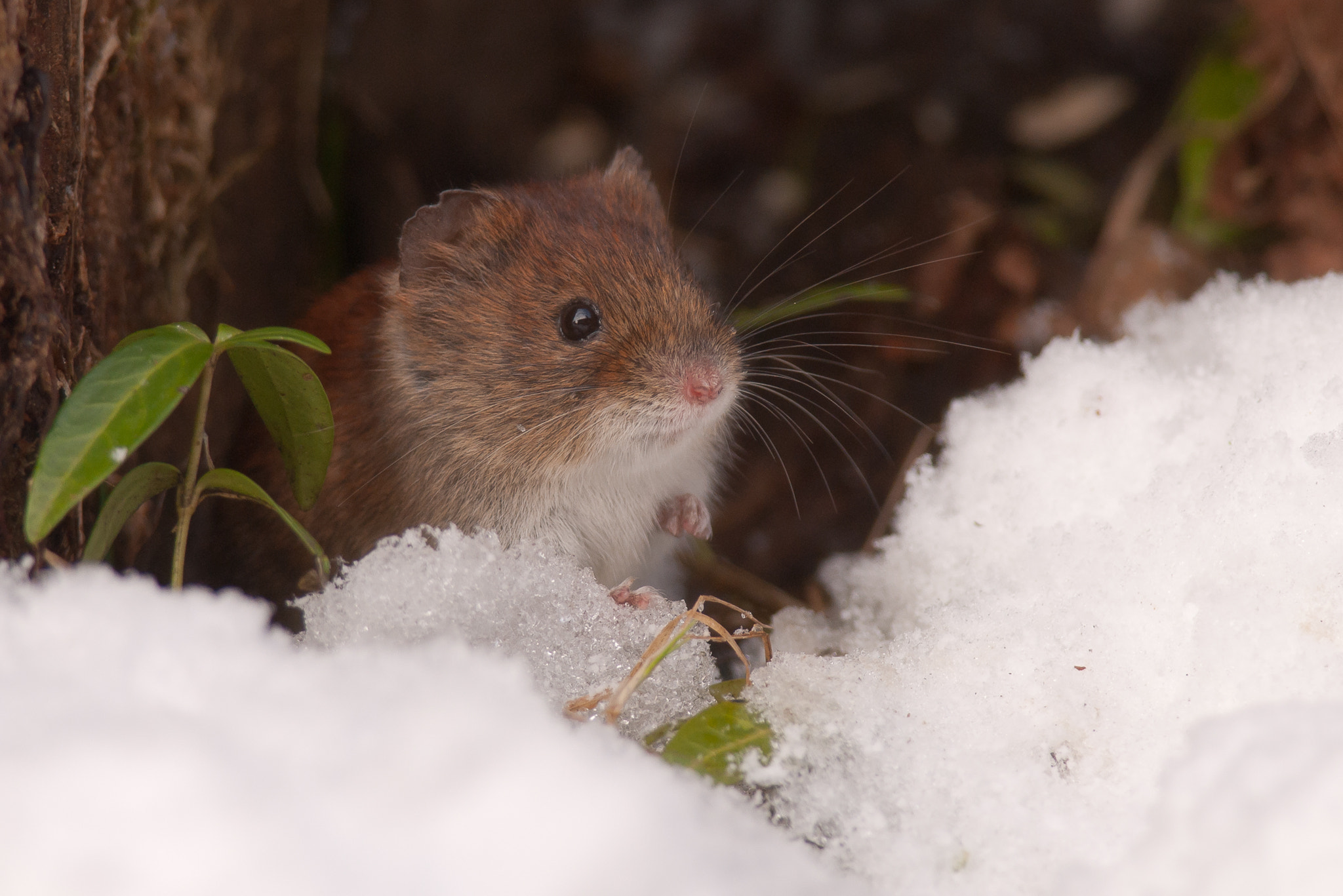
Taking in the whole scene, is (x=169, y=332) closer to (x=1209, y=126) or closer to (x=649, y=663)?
(x=649, y=663)

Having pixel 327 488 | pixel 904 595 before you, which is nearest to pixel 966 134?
pixel 904 595

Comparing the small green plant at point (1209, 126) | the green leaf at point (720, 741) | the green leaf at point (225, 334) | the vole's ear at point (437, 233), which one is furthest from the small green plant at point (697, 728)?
the small green plant at point (1209, 126)

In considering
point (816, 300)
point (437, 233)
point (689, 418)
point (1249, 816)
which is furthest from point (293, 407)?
point (1249, 816)

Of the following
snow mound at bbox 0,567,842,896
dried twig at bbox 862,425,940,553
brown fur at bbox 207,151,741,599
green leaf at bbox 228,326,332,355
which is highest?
dried twig at bbox 862,425,940,553

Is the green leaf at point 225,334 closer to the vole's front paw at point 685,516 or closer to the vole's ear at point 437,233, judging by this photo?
the vole's ear at point 437,233

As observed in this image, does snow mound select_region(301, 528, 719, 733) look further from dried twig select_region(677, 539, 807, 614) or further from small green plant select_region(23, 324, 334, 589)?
dried twig select_region(677, 539, 807, 614)

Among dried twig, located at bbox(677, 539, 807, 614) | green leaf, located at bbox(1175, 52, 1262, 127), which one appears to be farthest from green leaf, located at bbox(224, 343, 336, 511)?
green leaf, located at bbox(1175, 52, 1262, 127)
